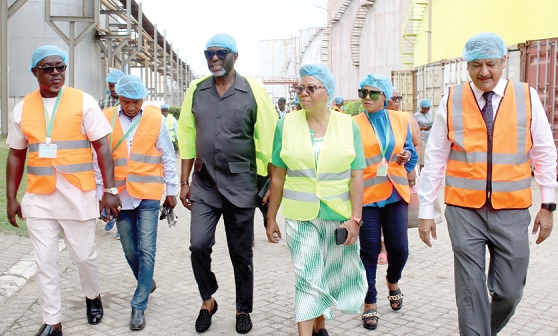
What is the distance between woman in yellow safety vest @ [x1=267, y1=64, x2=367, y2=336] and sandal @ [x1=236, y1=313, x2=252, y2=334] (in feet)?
2.17

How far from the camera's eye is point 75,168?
5.34 meters

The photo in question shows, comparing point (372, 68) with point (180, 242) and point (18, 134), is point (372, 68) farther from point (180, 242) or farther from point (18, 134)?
point (18, 134)

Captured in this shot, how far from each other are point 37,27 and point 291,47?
10137 centimetres

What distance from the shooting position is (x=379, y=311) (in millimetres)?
6109

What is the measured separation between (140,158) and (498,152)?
2918mm

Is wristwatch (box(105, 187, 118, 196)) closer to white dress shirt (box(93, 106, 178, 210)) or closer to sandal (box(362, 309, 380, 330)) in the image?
white dress shirt (box(93, 106, 178, 210))

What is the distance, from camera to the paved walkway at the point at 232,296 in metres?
5.63

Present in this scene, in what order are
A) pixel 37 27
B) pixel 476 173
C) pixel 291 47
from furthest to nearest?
pixel 291 47
pixel 37 27
pixel 476 173

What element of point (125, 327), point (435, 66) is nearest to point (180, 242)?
point (125, 327)

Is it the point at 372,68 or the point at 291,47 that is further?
the point at 291,47

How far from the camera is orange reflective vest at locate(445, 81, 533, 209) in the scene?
4.22 metres

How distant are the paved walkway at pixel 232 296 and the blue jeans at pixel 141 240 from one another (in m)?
0.26

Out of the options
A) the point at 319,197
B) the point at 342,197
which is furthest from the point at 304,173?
the point at 342,197

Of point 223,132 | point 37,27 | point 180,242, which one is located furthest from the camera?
point 37,27
